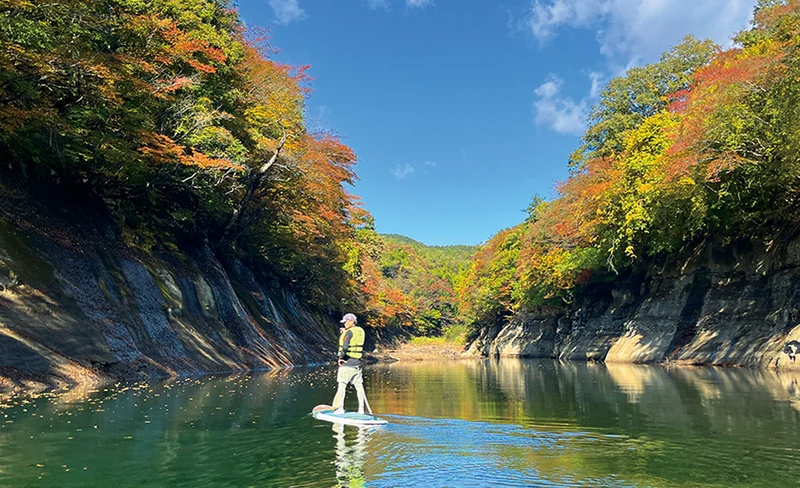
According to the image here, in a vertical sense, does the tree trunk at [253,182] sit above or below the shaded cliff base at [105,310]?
above

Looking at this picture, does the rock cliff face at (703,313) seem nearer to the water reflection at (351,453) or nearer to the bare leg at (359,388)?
the bare leg at (359,388)

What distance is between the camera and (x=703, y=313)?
28156 mm

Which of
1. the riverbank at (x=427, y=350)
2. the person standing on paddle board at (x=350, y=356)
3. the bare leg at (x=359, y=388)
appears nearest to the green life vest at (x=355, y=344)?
the person standing on paddle board at (x=350, y=356)

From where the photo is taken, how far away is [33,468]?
664 centimetres

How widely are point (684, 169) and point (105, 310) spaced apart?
21.9 metres

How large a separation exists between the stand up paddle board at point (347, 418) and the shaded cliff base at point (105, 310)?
7.70m

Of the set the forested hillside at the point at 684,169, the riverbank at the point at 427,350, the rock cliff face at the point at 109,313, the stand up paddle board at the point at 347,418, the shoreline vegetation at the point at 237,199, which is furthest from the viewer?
the riverbank at the point at 427,350

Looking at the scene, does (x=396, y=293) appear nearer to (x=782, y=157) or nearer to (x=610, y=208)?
(x=610, y=208)

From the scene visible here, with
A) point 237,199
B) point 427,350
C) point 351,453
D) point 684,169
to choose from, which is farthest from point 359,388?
point 427,350

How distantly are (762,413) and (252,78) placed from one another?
27.1 metres

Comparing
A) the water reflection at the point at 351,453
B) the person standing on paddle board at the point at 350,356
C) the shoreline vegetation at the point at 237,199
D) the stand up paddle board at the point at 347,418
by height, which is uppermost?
the shoreline vegetation at the point at 237,199

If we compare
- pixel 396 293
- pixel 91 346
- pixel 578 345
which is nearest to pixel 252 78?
pixel 91 346

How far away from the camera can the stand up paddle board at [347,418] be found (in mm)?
9953

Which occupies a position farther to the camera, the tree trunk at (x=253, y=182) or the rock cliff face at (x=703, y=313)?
the tree trunk at (x=253, y=182)
